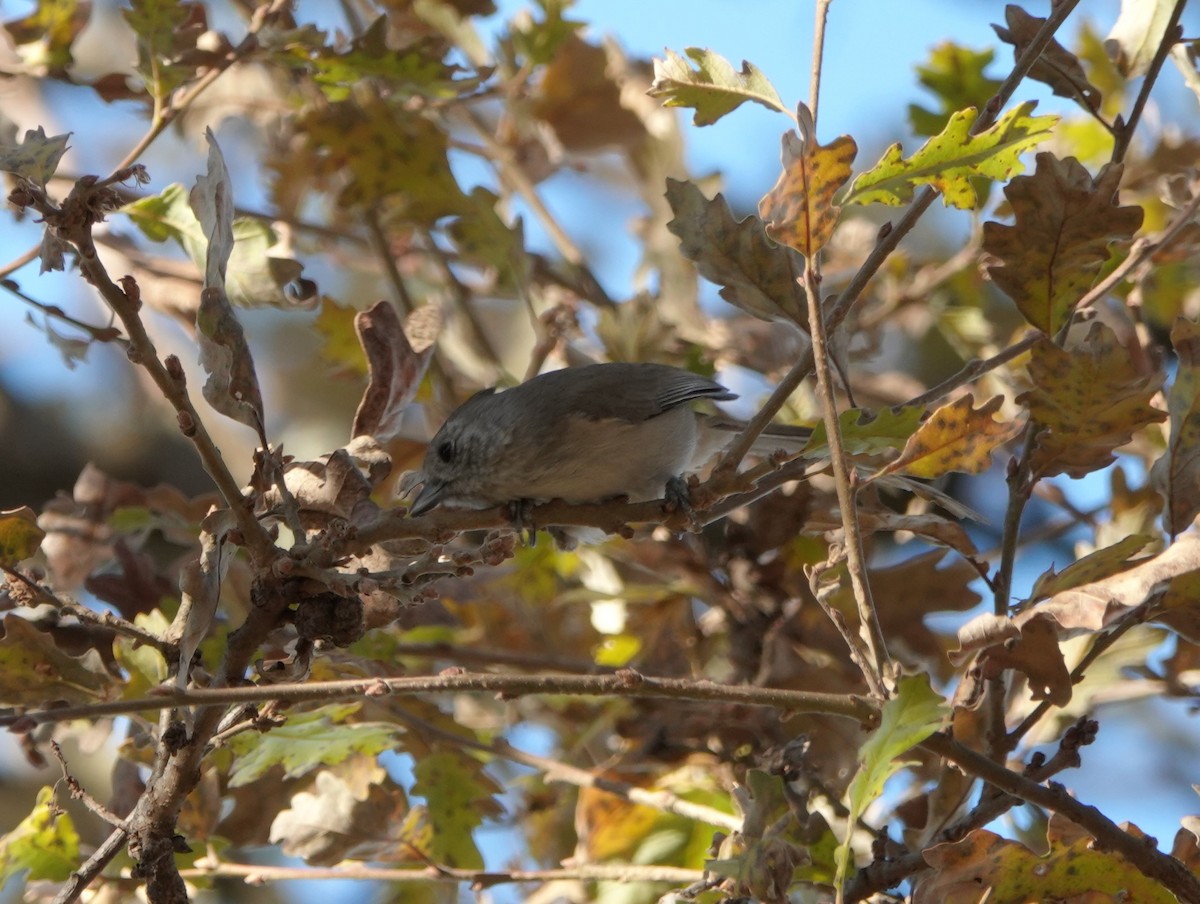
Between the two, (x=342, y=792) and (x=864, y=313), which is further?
(x=864, y=313)

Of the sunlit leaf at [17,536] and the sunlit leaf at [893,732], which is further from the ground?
the sunlit leaf at [17,536]

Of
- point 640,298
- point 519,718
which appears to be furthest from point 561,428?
point 519,718

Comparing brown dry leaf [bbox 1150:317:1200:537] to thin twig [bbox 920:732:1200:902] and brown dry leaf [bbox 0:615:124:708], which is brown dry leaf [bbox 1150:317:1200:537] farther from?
brown dry leaf [bbox 0:615:124:708]

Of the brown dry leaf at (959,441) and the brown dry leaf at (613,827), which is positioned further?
the brown dry leaf at (613,827)

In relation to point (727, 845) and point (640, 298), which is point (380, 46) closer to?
point (640, 298)

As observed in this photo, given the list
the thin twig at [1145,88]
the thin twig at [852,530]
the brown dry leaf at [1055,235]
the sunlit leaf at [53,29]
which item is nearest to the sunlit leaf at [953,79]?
the thin twig at [1145,88]

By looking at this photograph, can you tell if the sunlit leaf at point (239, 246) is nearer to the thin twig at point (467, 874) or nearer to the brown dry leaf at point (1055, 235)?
the thin twig at point (467, 874)

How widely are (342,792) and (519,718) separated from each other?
1166 millimetres

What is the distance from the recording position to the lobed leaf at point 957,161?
5.63ft

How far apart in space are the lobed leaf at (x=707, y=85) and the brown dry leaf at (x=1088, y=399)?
569 millimetres

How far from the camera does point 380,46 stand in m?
2.68

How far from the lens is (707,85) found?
1.85 m

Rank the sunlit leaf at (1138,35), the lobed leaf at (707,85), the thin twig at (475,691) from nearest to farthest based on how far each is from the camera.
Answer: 1. the thin twig at (475,691)
2. the lobed leaf at (707,85)
3. the sunlit leaf at (1138,35)

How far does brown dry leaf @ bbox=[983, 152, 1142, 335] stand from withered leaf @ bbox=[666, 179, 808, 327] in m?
0.31
